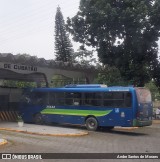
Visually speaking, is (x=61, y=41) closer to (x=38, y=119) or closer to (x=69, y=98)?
(x=38, y=119)

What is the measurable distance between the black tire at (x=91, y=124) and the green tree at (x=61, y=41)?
4095 cm

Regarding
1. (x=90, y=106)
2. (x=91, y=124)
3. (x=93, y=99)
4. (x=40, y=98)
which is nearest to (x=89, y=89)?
(x=93, y=99)

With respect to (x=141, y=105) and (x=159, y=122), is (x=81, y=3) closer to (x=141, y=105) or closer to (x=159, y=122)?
(x=159, y=122)

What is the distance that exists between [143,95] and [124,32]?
36.8 feet

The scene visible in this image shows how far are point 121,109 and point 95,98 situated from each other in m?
1.99

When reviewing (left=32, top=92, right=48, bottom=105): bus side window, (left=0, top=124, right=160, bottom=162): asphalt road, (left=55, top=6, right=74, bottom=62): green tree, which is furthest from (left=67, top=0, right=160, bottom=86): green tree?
(left=55, top=6, right=74, bottom=62): green tree

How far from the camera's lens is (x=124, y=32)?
32.1 meters

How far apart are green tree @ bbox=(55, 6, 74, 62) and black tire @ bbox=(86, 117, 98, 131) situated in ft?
134

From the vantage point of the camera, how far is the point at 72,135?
1914 cm

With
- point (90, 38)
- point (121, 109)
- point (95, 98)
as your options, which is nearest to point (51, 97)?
point (95, 98)

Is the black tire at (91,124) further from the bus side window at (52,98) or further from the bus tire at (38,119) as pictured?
the bus tire at (38,119)

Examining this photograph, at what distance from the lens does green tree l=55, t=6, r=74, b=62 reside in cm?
6362

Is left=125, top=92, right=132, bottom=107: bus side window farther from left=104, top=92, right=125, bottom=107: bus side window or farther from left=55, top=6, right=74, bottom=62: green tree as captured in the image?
left=55, top=6, right=74, bottom=62: green tree

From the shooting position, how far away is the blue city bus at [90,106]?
21.5 m
